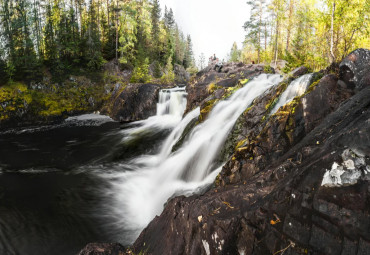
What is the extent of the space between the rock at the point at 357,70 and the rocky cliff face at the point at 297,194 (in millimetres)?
16

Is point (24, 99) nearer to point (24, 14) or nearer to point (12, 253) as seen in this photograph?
point (24, 14)

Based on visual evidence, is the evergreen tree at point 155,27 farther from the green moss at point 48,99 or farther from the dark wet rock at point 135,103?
the dark wet rock at point 135,103

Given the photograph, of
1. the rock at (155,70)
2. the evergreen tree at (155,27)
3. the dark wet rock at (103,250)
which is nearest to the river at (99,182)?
the dark wet rock at (103,250)

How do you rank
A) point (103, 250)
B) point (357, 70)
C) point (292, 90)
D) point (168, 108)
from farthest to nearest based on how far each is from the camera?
point (168, 108) < point (292, 90) < point (357, 70) < point (103, 250)

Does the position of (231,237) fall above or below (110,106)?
below

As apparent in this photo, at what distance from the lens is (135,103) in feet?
68.3

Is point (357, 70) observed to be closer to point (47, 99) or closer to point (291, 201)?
point (291, 201)

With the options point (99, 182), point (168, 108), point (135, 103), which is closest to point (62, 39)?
point (135, 103)

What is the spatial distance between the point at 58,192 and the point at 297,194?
8.27 meters

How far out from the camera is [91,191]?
781cm

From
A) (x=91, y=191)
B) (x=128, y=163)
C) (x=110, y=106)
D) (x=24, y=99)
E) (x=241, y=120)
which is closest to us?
(x=241, y=120)

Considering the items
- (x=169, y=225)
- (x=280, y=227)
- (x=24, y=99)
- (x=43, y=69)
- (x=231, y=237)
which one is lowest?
(x=169, y=225)

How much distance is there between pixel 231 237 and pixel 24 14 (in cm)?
3807

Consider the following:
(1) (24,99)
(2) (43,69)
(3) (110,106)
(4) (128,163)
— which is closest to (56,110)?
(1) (24,99)
